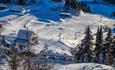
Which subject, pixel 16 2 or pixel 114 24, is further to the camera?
pixel 16 2

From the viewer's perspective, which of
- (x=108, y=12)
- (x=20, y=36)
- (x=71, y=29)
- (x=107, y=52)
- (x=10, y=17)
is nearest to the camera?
(x=107, y=52)

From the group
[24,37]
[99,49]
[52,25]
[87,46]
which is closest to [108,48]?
[99,49]

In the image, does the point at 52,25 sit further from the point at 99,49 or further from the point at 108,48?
the point at 108,48

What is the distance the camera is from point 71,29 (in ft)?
254

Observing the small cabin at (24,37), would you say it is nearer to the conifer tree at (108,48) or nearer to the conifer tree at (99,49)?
the conifer tree at (99,49)

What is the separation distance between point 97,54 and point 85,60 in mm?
1737

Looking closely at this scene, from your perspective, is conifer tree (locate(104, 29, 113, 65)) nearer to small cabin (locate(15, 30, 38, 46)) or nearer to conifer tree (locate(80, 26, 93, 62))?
conifer tree (locate(80, 26, 93, 62))

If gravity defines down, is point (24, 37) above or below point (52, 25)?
above

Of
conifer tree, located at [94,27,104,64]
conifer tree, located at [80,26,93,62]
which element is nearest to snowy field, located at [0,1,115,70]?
conifer tree, located at [94,27,104,64]

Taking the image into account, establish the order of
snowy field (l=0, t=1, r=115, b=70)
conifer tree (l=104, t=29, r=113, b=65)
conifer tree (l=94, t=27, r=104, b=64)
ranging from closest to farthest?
conifer tree (l=104, t=29, r=113, b=65) → conifer tree (l=94, t=27, r=104, b=64) → snowy field (l=0, t=1, r=115, b=70)

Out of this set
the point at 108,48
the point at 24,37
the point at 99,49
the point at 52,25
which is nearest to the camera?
the point at 108,48

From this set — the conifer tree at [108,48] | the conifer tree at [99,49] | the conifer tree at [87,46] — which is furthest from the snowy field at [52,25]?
the conifer tree at [108,48]

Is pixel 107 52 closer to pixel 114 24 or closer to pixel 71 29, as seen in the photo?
pixel 71 29

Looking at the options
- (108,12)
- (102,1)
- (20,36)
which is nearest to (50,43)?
(20,36)
